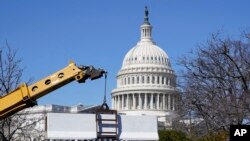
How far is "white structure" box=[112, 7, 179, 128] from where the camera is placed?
158m

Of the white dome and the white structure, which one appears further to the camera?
the white dome

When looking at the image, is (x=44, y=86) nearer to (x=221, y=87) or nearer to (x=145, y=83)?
(x=221, y=87)

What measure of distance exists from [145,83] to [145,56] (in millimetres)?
8104

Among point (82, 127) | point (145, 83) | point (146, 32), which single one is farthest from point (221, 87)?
point (146, 32)

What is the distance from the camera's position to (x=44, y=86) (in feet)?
49.4

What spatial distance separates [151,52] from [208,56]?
467 feet

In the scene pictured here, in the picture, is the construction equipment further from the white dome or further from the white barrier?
the white dome

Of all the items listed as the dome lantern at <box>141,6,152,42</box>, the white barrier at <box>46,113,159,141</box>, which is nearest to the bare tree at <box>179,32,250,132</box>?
the white barrier at <box>46,113,159,141</box>

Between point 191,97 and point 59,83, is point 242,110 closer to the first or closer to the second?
point 191,97

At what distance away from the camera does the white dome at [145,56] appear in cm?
16438

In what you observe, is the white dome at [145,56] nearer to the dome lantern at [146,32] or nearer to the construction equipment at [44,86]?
the dome lantern at [146,32]

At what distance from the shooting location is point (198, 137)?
2981cm

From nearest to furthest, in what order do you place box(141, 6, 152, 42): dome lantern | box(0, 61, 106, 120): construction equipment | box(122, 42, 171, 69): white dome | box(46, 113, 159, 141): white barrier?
box(0, 61, 106, 120): construction equipment < box(46, 113, 159, 141): white barrier < box(122, 42, 171, 69): white dome < box(141, 6, 152, 42): dome lantern

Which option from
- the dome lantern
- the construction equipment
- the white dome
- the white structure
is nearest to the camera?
the construction equipment
